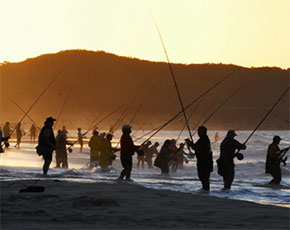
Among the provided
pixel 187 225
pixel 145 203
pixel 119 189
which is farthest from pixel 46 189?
pixel 187 225

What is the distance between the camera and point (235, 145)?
13.3m

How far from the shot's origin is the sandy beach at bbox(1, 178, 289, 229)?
7.96m

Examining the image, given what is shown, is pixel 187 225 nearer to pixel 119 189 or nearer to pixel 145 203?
pixel 145 203

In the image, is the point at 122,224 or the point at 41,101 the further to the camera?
the point at 41,101

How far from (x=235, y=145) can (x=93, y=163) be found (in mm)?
8547

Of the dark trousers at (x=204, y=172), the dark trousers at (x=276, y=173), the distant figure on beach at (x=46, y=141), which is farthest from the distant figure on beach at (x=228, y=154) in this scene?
the distant figure on beach at (x=46, y=141)

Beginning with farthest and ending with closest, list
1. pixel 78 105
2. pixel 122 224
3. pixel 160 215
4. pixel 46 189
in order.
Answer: pixel 78 105
pixel 46 189
pixel 160 215
pixel 122 224

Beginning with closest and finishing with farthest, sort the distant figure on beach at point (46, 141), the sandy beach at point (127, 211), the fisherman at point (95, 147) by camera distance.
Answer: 1. the sandy beach at point (127, 211)
2. the distant figure on beach at point (46, 141)
3. the fisherman at point (95, 147)

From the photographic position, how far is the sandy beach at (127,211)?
7.96 metres

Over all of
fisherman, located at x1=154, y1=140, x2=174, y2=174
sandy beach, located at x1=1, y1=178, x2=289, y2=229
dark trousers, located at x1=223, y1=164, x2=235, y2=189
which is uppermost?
fisherman, located at x1=154, y1=140, x2=174, y2=174

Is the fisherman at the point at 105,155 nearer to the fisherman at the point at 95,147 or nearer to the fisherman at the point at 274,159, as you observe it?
the fisherman at the point at 95,147

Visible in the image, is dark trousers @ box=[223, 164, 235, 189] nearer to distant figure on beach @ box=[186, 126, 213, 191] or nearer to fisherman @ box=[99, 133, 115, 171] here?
distant figure on beach @ box=[186, 126, 213, 191]

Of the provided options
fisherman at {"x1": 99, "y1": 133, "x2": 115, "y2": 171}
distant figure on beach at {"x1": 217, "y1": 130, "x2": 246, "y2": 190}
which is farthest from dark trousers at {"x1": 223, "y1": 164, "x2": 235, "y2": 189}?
fisherman at {"x1": 99, "y1": 133, "x2": 115, "y2": 171}

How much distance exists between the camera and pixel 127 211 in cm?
899
